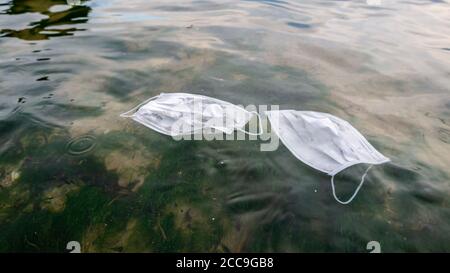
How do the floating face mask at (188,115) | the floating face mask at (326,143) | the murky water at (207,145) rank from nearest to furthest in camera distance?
the murky water at (207,145) → the floating face mask at (326,143) → the floating face mask at (188,115)

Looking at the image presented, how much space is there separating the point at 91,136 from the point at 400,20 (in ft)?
26.2

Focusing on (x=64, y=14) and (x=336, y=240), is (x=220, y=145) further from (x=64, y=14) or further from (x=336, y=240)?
(x=64, y=14)

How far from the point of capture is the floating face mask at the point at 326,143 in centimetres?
319

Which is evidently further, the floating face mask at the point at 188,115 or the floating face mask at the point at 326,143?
the floating face mask at the point at 188,115

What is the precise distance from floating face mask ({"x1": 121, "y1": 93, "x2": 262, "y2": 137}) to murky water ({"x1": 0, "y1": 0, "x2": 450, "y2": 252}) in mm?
178

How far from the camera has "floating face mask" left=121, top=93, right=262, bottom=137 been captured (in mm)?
3652

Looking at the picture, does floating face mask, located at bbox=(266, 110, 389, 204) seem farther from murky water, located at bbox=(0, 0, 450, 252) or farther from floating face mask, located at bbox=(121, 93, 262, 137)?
floating face mask, located at bbox=(121, 93, 262, 137)

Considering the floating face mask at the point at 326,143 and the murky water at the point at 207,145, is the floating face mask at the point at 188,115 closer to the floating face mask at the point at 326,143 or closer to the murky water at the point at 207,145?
the murky water at the point at 207,145

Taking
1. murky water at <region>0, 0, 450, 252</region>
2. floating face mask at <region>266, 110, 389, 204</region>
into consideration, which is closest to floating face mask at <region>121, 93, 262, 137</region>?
murky water at <region>0, 0, 450, 252</region>

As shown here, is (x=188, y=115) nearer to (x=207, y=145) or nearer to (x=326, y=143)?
(x=207, y=145)

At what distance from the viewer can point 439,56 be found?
598 centimetres

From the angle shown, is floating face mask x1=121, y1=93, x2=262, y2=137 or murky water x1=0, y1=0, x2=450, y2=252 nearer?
murky water x1=0, y1=0, x2=450, y2=252

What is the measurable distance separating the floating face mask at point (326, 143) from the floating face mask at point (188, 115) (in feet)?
1.69

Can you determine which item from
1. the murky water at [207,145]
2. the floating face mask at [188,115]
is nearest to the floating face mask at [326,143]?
the murky water at [207,145]
